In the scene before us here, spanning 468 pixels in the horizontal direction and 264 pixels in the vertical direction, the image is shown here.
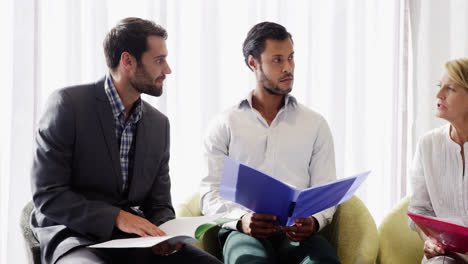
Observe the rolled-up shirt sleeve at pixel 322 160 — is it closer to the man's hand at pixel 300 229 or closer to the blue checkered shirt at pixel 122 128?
the man's hand at pixel 300 229

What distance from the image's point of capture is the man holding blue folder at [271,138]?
2.32m

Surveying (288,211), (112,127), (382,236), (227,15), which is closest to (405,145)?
(382,236)

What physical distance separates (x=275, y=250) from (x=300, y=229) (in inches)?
8.6

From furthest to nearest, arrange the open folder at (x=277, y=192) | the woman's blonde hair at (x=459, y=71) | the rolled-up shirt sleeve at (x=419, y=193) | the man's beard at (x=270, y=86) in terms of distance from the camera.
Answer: the man's beard at (x=270, y=86), the rolled-up shirt sleeve at (x=419, y=193), the woman's blonde hair at (x=459, y=71), the open folder at (x=277, y=192)

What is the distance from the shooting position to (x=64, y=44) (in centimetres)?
271

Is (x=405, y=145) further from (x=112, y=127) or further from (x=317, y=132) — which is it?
(x=112, y=127)

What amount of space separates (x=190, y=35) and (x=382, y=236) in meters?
1.59

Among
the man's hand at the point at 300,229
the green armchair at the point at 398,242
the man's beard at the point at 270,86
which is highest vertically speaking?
the man's beard at the point at 270,86

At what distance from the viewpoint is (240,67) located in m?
3.12

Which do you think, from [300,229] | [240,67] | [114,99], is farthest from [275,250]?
[240,67]

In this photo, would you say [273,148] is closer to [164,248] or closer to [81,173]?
[164,248]

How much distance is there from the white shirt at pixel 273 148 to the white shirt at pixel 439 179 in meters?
0.39

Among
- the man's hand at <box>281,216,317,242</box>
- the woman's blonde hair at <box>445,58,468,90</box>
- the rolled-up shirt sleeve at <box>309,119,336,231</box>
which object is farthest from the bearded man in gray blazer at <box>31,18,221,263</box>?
the woman's blonde hair at <box>445,58,468,90</box>

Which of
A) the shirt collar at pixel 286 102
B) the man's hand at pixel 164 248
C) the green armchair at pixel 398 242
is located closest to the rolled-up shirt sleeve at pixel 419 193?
the green armchair at pixel 398 242
